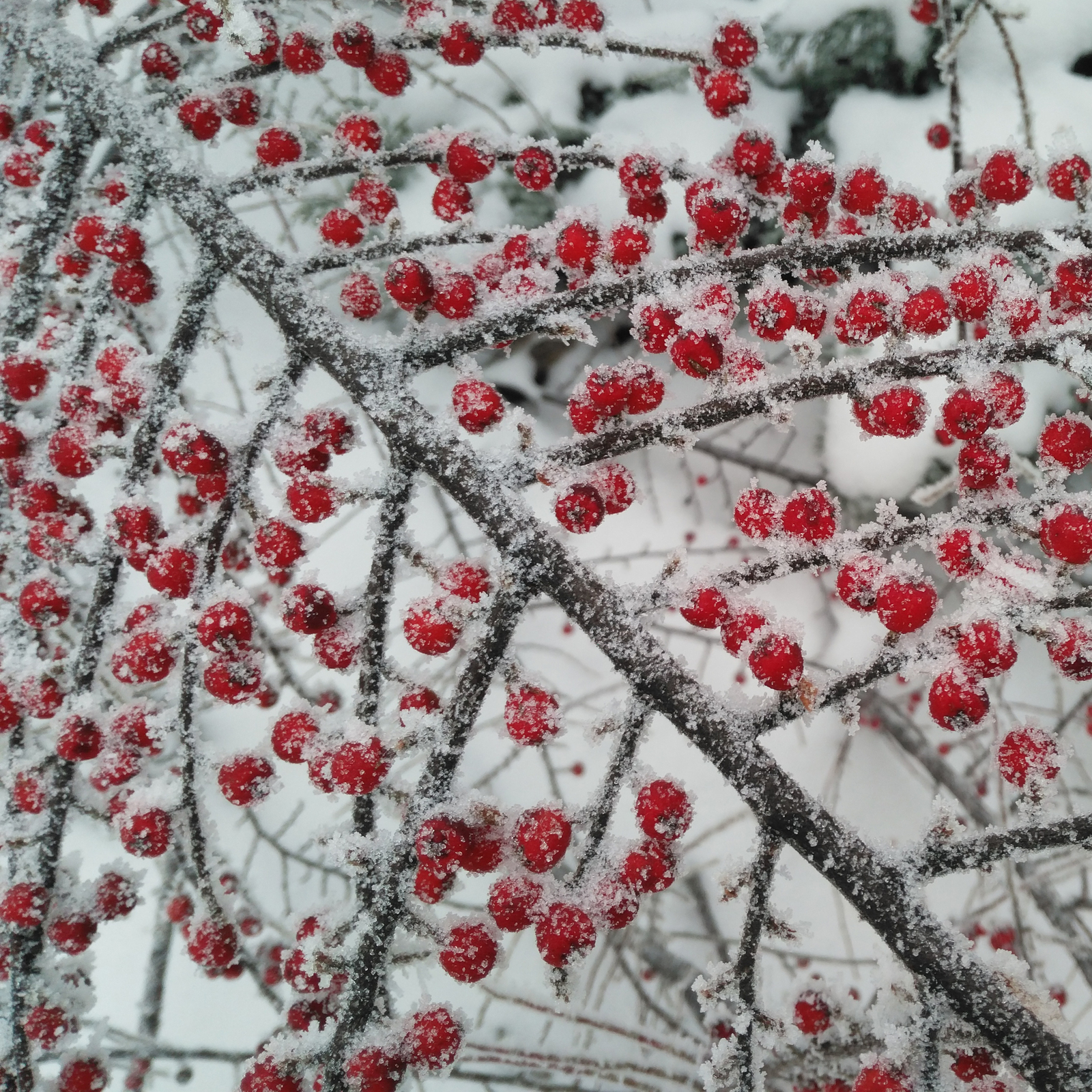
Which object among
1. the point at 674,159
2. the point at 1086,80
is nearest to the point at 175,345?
the point at 674,159

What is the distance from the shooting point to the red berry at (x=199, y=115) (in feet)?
3.11

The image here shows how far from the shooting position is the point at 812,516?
75 centimetres

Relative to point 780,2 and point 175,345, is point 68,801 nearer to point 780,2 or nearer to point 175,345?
point 175,345

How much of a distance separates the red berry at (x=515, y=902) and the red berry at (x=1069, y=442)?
60 cm

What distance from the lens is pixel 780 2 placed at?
1.94 m

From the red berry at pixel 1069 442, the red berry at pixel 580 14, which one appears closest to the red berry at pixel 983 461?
the red berry at pixel 1069 442

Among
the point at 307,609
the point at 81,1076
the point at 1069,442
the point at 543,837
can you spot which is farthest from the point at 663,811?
the point at 81,1076

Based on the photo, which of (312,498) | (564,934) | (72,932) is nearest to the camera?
(564,934)

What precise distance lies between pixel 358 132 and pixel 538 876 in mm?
837

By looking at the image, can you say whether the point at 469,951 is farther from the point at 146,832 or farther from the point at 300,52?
the point at 300,52

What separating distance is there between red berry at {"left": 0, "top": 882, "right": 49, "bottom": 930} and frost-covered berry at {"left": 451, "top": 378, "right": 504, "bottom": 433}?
657 millimetres

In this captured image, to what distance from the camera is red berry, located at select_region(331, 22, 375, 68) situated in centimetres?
92

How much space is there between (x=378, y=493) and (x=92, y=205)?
80 centimetres

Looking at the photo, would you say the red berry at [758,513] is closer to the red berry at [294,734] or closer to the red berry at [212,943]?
the red berry at [294,734]
